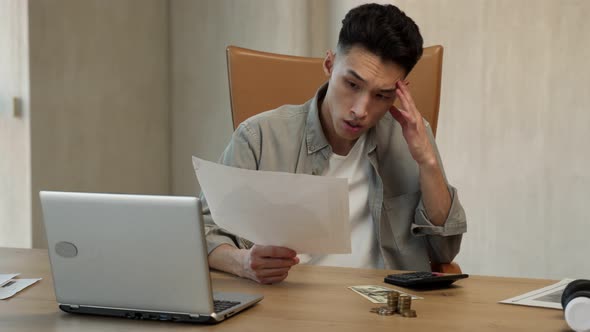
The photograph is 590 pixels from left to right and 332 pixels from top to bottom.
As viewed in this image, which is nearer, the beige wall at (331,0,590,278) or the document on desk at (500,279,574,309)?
the document on desk at (500,279,574,309)

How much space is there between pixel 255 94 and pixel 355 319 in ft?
3.67

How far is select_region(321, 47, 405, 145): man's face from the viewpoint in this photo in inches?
73.6

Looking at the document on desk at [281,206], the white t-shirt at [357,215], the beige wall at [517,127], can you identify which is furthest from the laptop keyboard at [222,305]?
the beige wall at [517,127]

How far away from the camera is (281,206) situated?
4.59 feet

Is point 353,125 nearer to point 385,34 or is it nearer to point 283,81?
point 385,34

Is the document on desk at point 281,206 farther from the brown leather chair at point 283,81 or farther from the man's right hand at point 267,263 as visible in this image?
the brown leather chair at point 283,81

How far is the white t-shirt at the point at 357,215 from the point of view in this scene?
6.64 ft

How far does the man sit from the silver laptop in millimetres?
502

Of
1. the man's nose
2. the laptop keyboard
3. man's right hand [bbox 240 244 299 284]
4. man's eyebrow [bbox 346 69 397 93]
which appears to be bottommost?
the laptop keyboard

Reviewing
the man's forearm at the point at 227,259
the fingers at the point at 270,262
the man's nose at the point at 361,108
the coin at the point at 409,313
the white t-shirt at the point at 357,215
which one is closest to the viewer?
the coin at the point at 409,313

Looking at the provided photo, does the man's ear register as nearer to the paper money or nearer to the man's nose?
the man's nose

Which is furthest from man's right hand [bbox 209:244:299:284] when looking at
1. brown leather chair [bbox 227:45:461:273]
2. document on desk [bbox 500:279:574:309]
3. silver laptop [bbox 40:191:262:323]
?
brown leather chair [bbox 227:45:461:273]

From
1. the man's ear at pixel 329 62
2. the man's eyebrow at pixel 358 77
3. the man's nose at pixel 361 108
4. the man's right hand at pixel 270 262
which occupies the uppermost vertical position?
the man's ear at pixel 329 62

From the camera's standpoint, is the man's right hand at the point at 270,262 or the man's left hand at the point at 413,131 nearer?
the man's right hand at the point at 270,262
